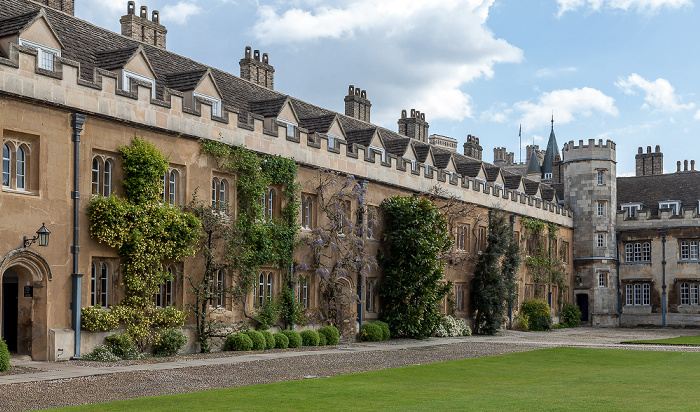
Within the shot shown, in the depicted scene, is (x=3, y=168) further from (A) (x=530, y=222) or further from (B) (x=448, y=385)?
(A) (x=530, y=222)

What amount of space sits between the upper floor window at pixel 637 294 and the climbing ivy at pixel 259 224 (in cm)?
3038

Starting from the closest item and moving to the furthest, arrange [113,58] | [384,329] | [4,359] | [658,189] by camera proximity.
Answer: [4,359], [113,58], [384,329], [658,189]

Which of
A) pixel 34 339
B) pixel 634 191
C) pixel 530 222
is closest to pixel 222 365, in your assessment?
pixel 34 339

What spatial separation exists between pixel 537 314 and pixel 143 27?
23909 mm

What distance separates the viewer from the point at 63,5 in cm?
2438

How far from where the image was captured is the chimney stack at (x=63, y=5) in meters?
24.0

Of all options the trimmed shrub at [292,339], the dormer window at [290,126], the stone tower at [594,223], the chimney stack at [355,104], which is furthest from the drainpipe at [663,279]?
the trimmed shrub at [292,339]

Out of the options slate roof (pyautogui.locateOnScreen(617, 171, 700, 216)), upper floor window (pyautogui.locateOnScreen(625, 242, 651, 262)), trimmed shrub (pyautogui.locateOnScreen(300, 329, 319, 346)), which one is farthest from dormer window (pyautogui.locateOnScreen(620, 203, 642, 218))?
trimmed shrub (pyautogui.locateOnScreen(300, 329, 319, 346))

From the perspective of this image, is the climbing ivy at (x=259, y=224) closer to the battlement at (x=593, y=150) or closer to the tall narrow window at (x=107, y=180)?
the tall narrow window at (x=107, y=180)

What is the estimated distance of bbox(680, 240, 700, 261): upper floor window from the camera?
156ft

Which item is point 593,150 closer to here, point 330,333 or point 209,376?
point 330,333

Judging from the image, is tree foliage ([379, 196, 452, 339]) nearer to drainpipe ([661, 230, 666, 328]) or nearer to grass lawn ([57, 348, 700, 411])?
grass lawn ([57, 348, 700, 411])

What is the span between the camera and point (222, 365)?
17.6 metres

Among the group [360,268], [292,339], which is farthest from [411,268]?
[292,339]
